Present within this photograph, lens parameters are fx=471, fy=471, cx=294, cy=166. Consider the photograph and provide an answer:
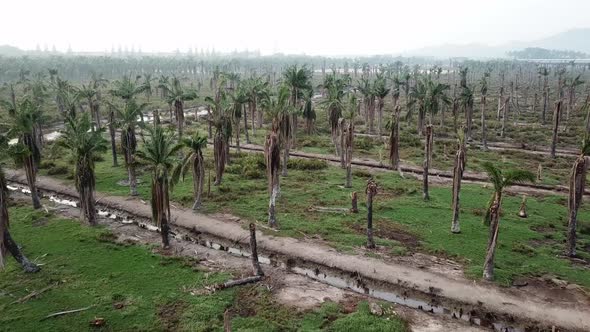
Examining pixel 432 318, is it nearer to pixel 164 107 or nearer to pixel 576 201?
→ pixel 576 201

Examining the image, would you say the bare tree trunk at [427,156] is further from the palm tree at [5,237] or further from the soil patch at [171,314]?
the palm tree at [5,237]

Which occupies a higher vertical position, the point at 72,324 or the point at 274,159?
the point at 274,159

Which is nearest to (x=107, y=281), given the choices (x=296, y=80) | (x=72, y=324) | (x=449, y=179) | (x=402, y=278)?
(x=72, y=324)

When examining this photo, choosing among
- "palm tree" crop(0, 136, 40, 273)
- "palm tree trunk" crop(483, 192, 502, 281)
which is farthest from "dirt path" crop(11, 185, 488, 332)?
"palm tree" crop(0, 136, 40, 273)

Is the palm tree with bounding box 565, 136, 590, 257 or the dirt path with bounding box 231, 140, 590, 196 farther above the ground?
the palm tree with bounding box 565, 136, 590, 257

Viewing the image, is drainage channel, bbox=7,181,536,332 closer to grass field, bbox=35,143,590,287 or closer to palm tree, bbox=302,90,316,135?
grass field, bbox=35,143,590,287

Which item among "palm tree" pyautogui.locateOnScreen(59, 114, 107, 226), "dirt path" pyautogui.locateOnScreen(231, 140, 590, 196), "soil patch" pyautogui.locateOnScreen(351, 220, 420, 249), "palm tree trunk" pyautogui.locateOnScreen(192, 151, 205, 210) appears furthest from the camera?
"dirt path" pyautogui.locateOnScreen(231, 140, 590, 196)

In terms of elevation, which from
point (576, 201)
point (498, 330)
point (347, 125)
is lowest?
point (498, 330)
